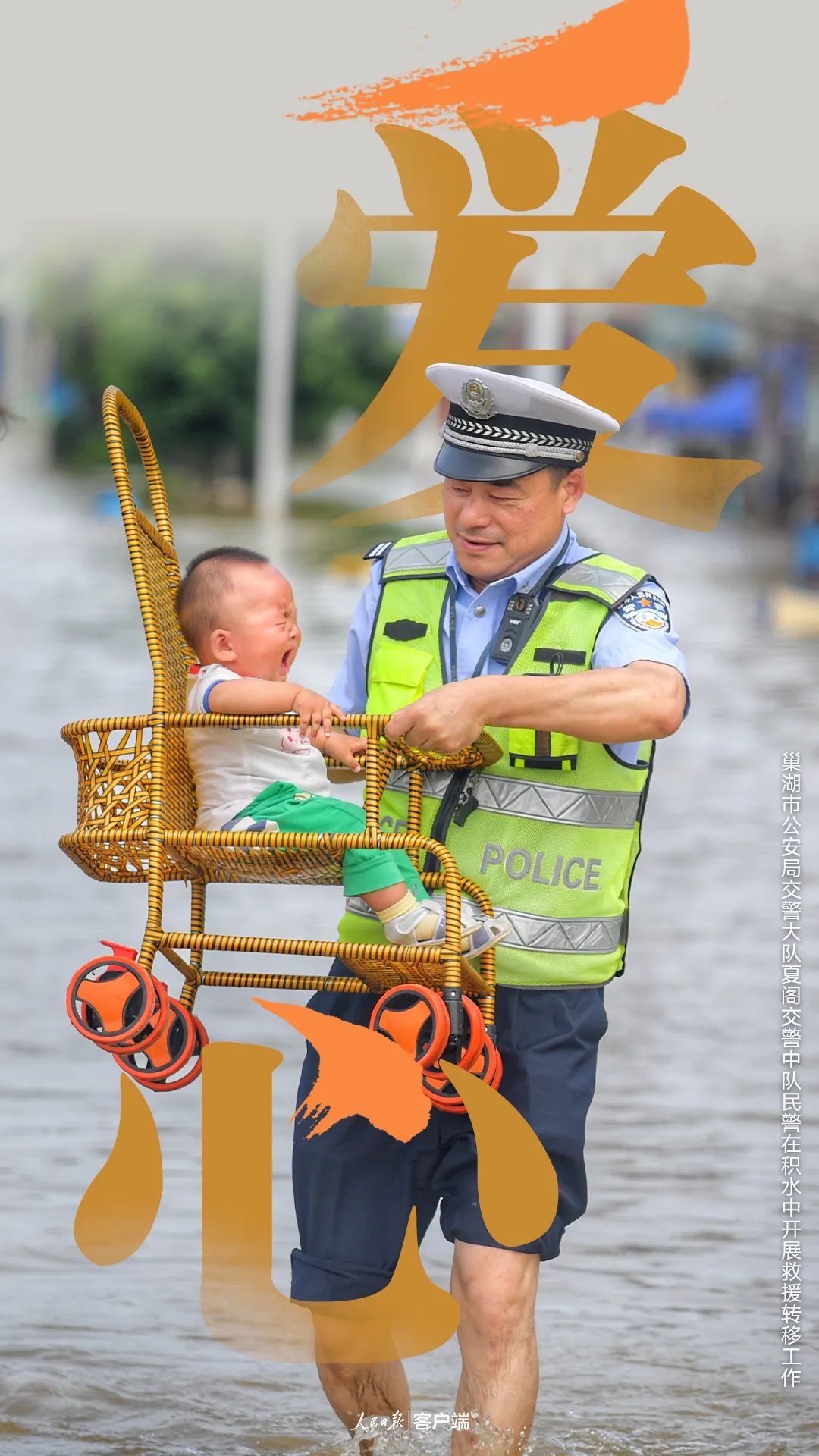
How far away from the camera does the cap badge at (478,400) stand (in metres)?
4.02

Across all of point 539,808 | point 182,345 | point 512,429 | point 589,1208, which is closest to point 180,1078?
point 539,808

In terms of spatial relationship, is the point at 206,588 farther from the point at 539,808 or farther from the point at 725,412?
the point at 725,412

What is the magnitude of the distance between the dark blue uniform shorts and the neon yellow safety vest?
0.09 meters

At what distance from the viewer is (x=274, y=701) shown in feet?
12.6

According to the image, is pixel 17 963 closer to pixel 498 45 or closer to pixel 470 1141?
pixel 498 45

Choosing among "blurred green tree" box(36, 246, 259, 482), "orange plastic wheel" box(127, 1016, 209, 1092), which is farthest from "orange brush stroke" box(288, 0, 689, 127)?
"blurred green tree" box(36, 246, 259, 482)

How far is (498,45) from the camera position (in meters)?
6.27

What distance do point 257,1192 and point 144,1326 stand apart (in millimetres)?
1384

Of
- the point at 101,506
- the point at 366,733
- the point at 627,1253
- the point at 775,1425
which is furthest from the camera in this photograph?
the point at 101,506

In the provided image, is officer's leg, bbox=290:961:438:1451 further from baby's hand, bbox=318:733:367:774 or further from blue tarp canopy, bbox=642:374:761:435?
blue tarp canopy, bbox=642:374:761:435

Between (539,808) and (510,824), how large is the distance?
63 millimetres

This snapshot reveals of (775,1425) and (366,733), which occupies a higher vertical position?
(366,733)

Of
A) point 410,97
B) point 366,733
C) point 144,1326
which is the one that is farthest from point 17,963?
point 366,733

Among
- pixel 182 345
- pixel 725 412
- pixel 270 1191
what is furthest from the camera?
pixel 725 412
